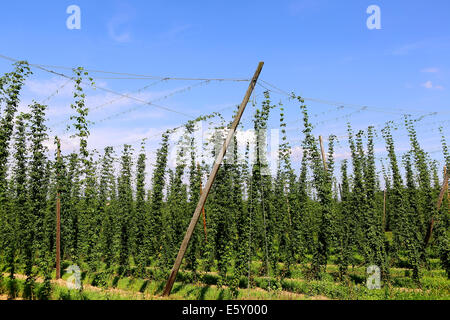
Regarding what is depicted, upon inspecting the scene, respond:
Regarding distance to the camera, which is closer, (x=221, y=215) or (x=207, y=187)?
(x=207, y=187)

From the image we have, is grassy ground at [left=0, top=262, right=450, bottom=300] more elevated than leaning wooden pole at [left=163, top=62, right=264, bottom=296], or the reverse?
leaning wooden pole at [left=163, top=62, right=264, bottom=296]

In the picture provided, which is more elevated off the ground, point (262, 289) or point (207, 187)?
point (207, 187)

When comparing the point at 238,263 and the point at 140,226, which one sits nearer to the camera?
the point at 238,263

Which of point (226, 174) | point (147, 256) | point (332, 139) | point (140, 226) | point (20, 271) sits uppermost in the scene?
point (332, 139)

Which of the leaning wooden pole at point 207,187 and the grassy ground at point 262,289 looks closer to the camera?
the leaning wooden pole at point 207,187

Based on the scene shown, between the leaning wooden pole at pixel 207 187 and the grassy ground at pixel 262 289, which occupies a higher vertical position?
the leaning wooden pole at pixel 207 187

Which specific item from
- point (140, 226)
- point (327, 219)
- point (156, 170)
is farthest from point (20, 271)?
point (327, 219)

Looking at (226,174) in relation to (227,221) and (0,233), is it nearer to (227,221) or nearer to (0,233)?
(227,221)

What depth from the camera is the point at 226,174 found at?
667 inches

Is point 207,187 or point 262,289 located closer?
point 207,187

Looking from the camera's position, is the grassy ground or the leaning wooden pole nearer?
the leaning wooden pole

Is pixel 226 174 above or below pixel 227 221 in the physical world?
above
